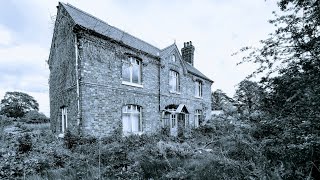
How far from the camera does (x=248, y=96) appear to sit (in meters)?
6.20

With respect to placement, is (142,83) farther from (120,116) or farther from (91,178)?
(91,178)

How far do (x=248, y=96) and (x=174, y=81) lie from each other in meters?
10.8

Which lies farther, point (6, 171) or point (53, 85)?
point (53, 85)

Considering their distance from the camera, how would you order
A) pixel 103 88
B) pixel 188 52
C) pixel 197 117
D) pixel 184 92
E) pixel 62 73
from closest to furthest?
pixel 103 88 → pixel 62 73 → pixel 184 92 → pixel 197 117 → pixel 188 52

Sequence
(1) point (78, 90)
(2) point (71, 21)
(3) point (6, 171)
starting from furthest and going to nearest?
(2) point (71, 21)
(1) point (78, 90)
(3) point (6, 171)

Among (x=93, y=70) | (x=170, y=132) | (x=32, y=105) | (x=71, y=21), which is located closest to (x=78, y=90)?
(x=93, y=70)

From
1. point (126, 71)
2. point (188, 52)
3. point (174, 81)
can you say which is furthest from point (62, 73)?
point (188, 52)

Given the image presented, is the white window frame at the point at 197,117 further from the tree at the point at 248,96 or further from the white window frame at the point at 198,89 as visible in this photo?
the tree at the point at 248,96

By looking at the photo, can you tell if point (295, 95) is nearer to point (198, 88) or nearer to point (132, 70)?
point (132, 70)

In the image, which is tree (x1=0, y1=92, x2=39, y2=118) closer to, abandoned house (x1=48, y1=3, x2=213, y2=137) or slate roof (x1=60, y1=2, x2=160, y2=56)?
abandoned house (x1=48, y1=3, x2=213, y2=137)

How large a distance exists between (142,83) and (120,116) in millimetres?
2881

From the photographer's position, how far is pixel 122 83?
11398mm

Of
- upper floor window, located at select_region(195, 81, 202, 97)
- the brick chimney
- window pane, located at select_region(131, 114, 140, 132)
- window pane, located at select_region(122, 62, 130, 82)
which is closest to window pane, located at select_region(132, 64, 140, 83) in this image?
window pane, located at select_region(122, 62, 130, 82)

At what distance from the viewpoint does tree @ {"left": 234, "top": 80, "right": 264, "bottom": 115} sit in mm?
5680
